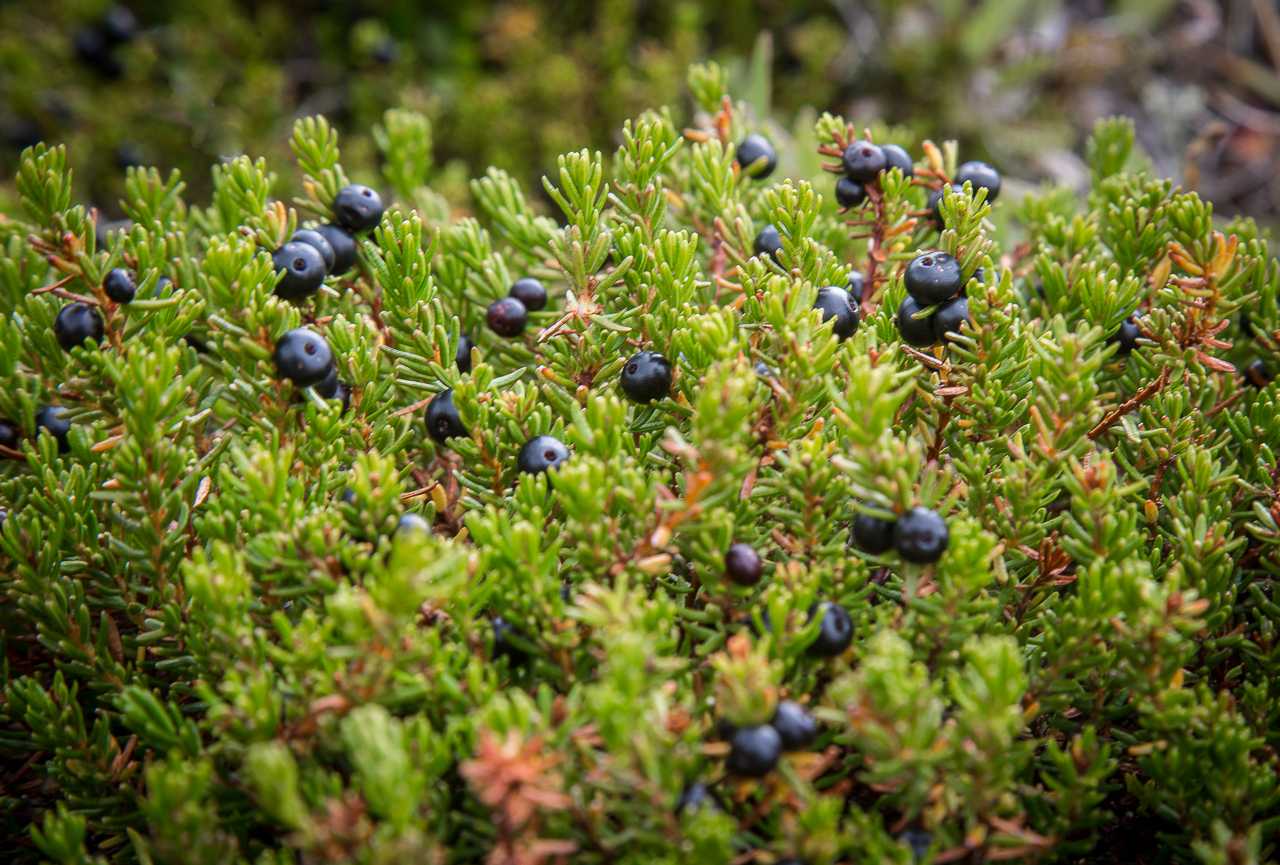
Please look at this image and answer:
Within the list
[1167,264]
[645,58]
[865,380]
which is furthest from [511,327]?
[645,58]

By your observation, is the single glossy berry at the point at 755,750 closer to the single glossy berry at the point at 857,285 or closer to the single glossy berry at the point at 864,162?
the single glossy berry at the point at 857,285

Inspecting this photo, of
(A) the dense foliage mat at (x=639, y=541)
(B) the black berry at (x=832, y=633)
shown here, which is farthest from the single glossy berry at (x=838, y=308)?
(B) the black berry at (x=832, y=633)

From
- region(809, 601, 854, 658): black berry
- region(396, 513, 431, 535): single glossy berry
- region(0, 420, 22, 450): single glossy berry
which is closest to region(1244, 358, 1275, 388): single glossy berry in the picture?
region(809, 601, 854, 658): black berry

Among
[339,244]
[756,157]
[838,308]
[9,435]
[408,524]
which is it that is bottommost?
[9,435]

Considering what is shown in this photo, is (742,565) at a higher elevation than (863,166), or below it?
below

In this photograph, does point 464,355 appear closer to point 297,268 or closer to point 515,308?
point 515,308

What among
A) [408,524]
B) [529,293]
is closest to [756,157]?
[529,293]
